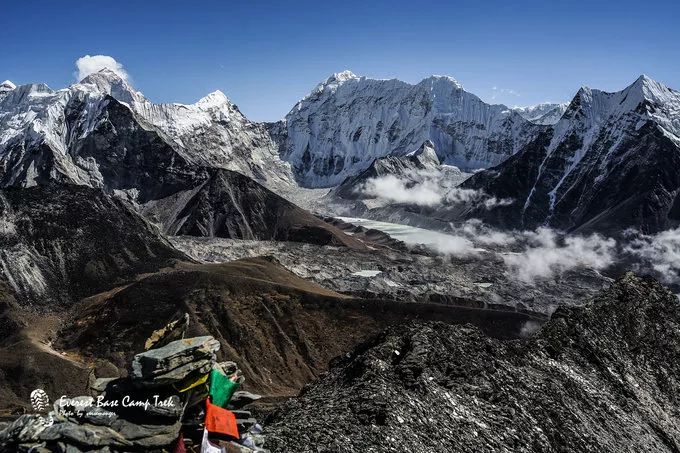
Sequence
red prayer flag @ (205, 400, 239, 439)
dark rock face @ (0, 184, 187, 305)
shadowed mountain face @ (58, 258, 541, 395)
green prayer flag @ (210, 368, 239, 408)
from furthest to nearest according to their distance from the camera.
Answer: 1. dark rock face @ (0, 184, 187, 305)
2. shadowed mountain face @ (58, 258, 541, 395)
3. green prayer flag @ (210, 368, 239, 408)
4. red prayer flag @ (205, 400, 239, 439)

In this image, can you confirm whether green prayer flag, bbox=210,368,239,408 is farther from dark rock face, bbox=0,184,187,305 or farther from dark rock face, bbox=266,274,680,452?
dark rock face, bbox=0,184,187,305

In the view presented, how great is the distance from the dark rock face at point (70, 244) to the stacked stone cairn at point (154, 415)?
3450 inches

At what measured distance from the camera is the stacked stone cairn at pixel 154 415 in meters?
16.5

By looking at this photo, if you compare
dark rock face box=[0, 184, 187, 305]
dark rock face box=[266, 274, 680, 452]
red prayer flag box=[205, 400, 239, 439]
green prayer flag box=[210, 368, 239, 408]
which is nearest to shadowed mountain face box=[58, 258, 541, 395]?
dark rock face box=[0, 184, 187, 305]

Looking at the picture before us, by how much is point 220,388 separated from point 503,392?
15.0 metres

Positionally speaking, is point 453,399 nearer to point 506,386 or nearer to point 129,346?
point 506,386

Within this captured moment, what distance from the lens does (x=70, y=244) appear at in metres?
113

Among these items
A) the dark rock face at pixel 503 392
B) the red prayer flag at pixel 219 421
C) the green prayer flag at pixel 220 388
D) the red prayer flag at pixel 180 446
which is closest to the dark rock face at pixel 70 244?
the dark rock face at pixel 503 392

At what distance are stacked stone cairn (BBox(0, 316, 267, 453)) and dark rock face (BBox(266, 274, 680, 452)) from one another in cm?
319

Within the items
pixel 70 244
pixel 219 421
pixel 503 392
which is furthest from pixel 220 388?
pixel 70 244

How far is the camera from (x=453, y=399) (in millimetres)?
27656

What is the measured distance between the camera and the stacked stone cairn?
16.5 meters

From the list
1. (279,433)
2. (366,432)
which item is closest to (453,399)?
(366,432)

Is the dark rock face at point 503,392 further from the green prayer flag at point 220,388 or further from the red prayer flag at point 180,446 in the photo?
the red prayer flag at point 180,446
